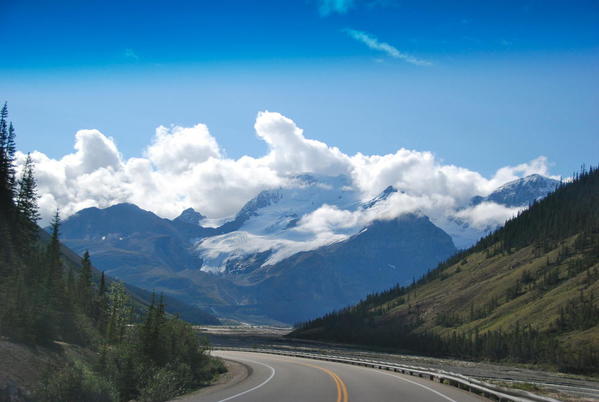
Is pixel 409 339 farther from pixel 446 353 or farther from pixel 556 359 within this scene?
pixel 556 359

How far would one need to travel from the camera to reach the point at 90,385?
3028 centimetres

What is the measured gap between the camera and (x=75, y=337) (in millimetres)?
53688

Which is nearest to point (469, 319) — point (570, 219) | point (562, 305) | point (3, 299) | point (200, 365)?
point (562, 305)

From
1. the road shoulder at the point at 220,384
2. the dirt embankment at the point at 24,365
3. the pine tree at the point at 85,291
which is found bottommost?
the road shoulder at the point at 220,384

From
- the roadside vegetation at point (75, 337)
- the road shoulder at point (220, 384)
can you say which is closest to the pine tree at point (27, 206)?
the roadside vegetation at point (75, 337)

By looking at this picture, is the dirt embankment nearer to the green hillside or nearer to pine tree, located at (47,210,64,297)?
pine tree, located at (47,210,64,297)

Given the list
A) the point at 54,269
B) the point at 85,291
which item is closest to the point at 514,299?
the point at 85,291

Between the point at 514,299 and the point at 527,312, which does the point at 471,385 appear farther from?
the point at 514,299

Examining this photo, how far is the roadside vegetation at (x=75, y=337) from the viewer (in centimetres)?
3183

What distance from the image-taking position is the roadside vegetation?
1253 inches

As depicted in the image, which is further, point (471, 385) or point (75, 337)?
point (75, 337)

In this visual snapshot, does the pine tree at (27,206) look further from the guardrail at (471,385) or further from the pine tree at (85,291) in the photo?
the guardrail at (471,385)

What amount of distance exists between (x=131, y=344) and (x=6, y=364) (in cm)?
1103

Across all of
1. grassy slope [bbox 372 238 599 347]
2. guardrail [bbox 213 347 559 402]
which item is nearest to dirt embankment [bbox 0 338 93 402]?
guardrail [bbox 213 347 559 402]
